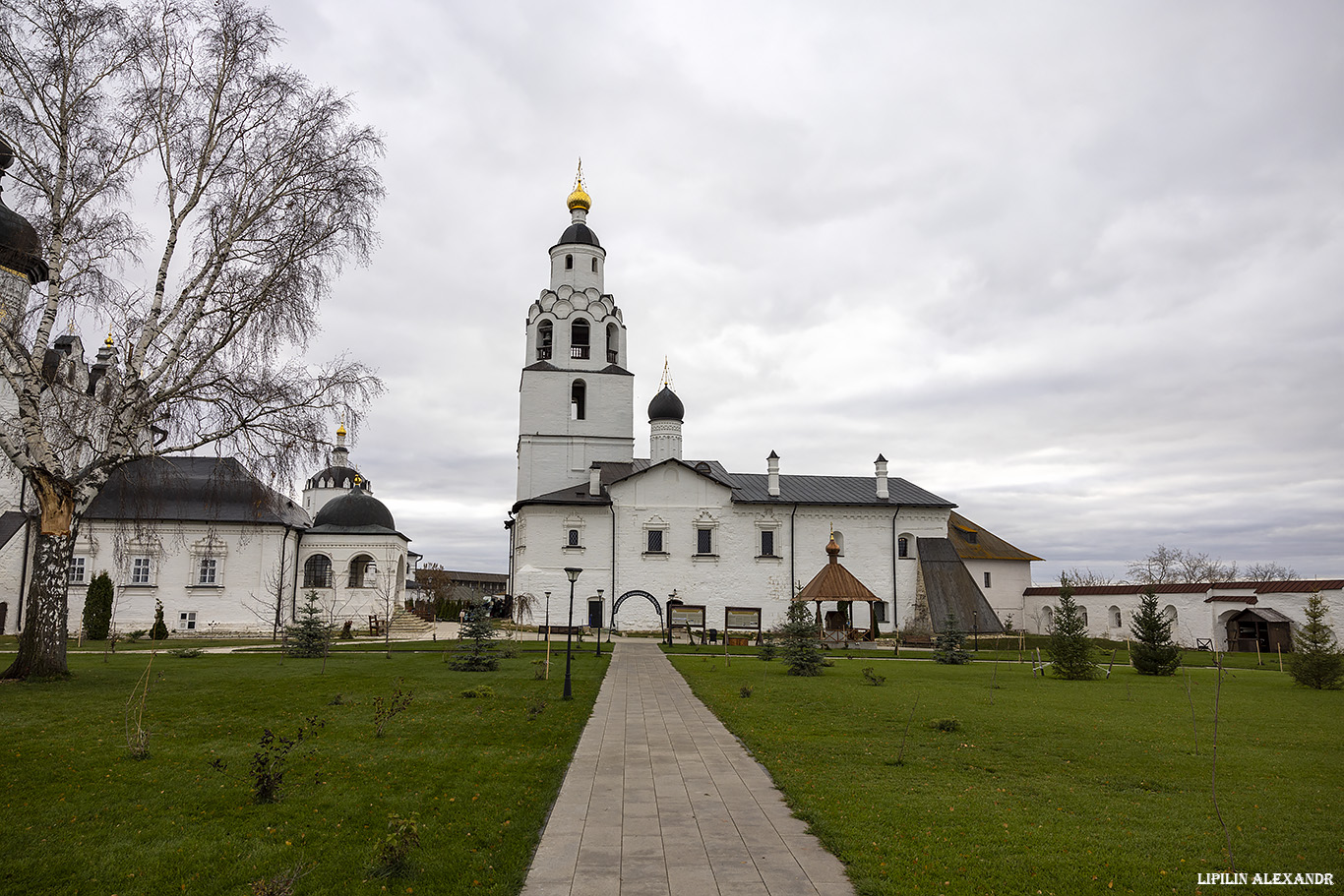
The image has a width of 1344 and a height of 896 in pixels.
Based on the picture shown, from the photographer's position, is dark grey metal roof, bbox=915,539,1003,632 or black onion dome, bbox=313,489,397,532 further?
black onion dome, bbox=313,489,397,532

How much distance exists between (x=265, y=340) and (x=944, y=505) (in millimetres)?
34579

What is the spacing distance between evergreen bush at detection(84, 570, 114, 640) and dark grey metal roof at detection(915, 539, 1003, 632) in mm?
35667

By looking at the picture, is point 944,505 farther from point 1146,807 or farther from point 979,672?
point 1146,807

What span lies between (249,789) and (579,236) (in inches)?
1610

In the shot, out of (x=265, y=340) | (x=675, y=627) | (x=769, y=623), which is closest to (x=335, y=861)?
(x=265, y=340)

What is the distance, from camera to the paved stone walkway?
18.2 feet

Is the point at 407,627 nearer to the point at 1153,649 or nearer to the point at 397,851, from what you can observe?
the point at 1153,649

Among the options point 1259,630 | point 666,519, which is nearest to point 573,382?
point 666,519

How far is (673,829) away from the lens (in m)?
6.82

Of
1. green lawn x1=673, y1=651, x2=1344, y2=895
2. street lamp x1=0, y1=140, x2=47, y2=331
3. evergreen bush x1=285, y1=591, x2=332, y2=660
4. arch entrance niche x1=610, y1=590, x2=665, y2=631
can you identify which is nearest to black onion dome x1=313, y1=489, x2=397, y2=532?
arch entrance niche x1=610, y1=590, x2=665, y2=631

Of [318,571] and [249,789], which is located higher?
[318,571]

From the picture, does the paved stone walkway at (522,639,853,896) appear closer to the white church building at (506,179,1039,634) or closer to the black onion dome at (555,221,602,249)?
the white church building at (506,179,1039,634)

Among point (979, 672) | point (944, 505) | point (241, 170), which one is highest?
point (241, 170)

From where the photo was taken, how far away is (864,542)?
41781 mm
